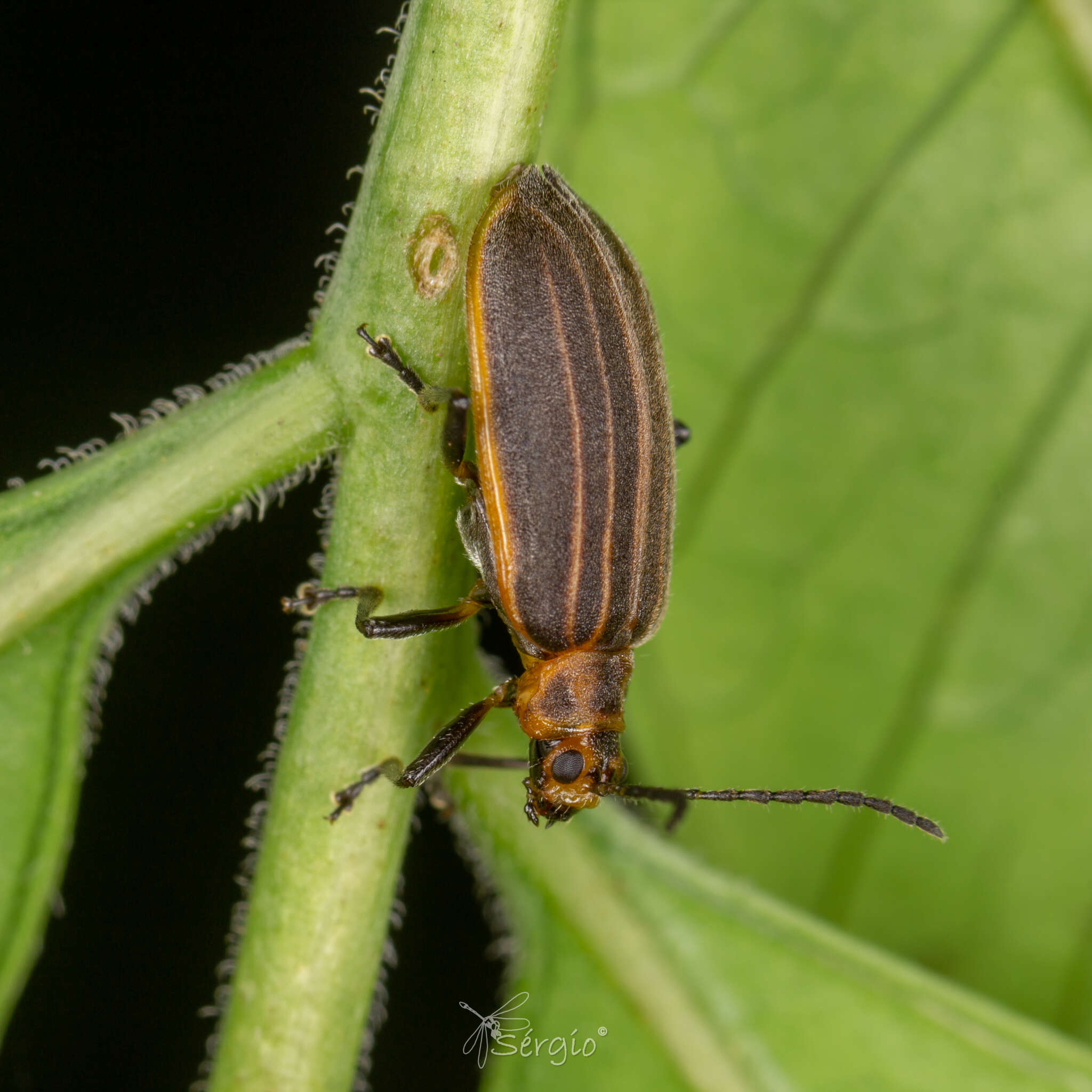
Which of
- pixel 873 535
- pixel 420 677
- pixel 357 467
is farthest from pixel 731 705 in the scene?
pixel 357 467

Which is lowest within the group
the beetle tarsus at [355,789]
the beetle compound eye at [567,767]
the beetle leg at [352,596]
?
the beetle tarsus at [355,789]

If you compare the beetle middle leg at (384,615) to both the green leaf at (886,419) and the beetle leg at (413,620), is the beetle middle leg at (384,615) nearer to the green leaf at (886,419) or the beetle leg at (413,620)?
the beetle leg at (413,620)

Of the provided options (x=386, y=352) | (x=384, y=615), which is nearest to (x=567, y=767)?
(x=384, y=615)

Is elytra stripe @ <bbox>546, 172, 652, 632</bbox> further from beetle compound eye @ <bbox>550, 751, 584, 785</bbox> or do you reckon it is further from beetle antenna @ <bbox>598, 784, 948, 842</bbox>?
beetle antenna @ <bbox>598, 784, 948, 842</bbox>

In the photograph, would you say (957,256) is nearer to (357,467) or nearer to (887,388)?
(887,388)

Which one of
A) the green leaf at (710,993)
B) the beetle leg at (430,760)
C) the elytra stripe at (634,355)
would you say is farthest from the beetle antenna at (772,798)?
the elytra stripe at (634,355)
